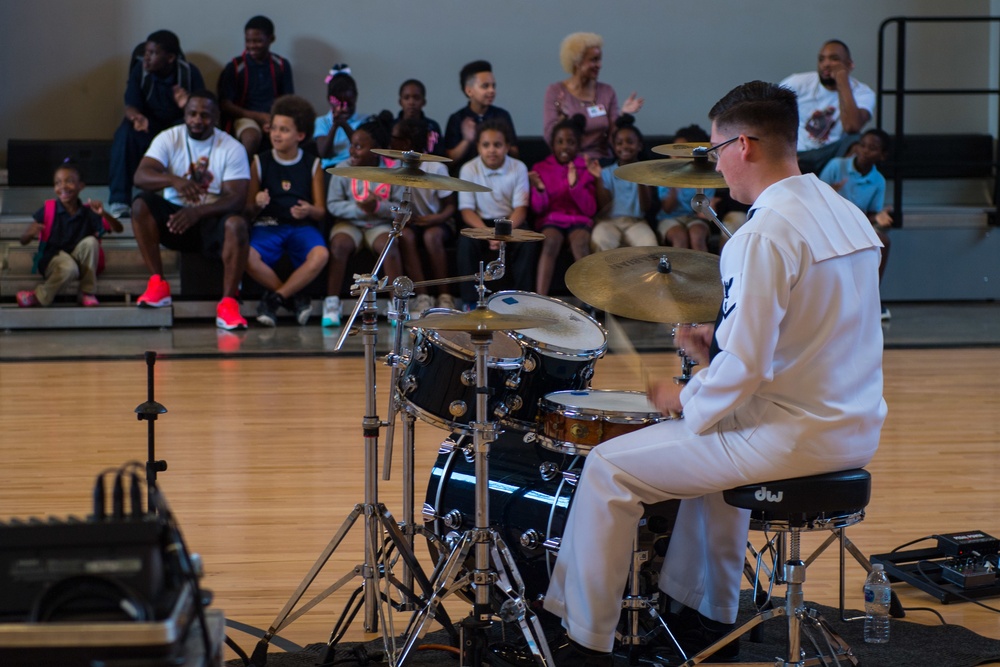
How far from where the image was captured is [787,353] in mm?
2514

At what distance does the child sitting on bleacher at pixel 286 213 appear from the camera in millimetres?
7824

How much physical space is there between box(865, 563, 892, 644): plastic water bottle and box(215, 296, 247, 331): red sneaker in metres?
5.31

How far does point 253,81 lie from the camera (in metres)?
8.69

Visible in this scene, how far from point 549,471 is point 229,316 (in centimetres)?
498

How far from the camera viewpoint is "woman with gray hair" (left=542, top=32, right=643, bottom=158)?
830 centimetres

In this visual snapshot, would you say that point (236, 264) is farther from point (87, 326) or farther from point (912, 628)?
point (912, 628)

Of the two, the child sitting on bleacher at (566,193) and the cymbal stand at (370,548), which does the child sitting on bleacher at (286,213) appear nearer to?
the child sitting on bleacher at (566,193)

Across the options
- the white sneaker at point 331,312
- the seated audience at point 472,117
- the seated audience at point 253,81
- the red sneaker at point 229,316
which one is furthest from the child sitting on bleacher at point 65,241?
the seated audience at point 472,117

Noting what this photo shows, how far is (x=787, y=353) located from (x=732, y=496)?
1.12 feet

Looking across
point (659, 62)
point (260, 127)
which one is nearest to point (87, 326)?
point (260, 127)

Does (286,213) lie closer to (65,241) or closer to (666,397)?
(65,241)

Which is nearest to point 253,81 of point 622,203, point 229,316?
point 229,316

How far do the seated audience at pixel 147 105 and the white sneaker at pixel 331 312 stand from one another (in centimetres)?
183

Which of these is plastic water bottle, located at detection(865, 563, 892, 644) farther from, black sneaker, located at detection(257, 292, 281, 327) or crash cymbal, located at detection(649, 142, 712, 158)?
black sneaker, located at detection(257, 292, 281, 327)
